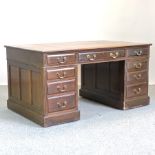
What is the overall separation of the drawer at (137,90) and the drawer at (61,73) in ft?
2.60

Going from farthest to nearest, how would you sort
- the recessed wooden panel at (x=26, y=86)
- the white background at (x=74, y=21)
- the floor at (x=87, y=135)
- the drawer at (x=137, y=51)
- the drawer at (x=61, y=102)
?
the white background at (x=74, y=21) → the drawer at (x=137, y=51) → the recessed wooden panel at (x=26, y=86) → the drawer at (x=61, y=102) → the floor at (x=87, y=135)

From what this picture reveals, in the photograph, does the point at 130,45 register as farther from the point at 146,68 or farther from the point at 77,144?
the point at 77,144

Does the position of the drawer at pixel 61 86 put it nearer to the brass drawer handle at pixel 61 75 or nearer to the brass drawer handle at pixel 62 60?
the brass drawer handle at pixel 61 75

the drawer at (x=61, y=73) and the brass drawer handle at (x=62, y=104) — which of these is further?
the brass drawer handle at (x=62, y=104)

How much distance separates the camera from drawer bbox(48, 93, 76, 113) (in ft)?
10.2

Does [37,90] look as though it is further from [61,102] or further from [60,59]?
[60,59]

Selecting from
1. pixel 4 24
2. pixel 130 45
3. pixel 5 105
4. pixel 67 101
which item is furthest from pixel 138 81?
pixel 4 24

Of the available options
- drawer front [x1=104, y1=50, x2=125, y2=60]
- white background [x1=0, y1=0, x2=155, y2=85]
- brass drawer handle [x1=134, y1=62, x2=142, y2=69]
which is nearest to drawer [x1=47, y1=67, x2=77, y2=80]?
drawer front [x1=104, y1=50, x2=125, y2=60]

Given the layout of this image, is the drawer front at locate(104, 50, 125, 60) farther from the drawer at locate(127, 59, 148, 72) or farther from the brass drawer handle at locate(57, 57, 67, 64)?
the brass drawer handle at locate(57, 57, 67, 64)

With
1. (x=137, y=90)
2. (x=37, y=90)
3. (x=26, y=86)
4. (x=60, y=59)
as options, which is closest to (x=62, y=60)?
(x=60, y=59)

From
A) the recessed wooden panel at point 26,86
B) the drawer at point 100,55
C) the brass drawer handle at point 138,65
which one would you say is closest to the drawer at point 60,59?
the drawer at point 100,55

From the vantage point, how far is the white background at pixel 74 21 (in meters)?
4.62

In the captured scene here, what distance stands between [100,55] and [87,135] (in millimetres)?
882

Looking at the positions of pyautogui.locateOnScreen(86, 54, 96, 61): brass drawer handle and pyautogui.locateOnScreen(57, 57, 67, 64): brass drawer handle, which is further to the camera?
pyautogui.locateOnScreen(86, 54, 96, 61): brass drawer handle
